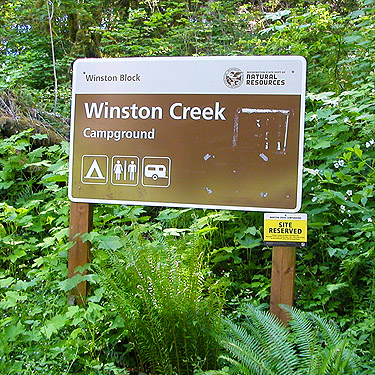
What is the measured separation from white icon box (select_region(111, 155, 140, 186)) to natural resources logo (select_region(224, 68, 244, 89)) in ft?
2.83

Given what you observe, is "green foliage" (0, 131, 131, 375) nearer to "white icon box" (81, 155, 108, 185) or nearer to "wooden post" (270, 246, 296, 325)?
"white icon box" (81, 155, 108, 185)

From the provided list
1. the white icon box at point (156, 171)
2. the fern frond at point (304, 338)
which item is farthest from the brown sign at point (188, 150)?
the fern frond at point (304, 338)

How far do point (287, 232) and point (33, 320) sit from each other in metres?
1.92

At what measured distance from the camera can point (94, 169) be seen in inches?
138

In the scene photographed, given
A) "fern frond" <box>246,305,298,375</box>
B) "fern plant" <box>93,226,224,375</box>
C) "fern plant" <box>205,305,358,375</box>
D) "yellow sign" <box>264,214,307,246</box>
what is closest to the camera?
"fern plant" <box>205,305,358,375</box>

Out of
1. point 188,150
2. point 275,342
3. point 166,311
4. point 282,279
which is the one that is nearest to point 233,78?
point 188,150

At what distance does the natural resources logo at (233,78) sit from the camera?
3281mm

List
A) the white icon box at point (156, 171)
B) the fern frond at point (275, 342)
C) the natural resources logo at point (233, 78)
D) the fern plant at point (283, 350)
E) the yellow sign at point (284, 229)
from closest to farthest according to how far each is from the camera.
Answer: the fern plant at point (283, 350), the fern frond at point (275, 342), the yellow sign at point (284, 229), the natural resources logo at point (233, 78), the white icon box at point (156, 171)

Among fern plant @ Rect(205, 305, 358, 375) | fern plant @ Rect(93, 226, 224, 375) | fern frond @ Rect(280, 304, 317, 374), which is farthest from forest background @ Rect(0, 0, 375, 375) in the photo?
fern frond @ Rect(280, 304, 317, 374)

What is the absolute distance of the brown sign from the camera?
3201mm

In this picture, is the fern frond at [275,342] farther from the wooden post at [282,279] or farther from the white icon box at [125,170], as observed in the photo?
the white icon box at [125,170]

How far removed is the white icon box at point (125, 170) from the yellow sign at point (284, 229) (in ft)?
3.33

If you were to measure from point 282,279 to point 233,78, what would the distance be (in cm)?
145

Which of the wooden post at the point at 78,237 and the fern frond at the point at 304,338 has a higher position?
the wooden post at the point at 78,237
